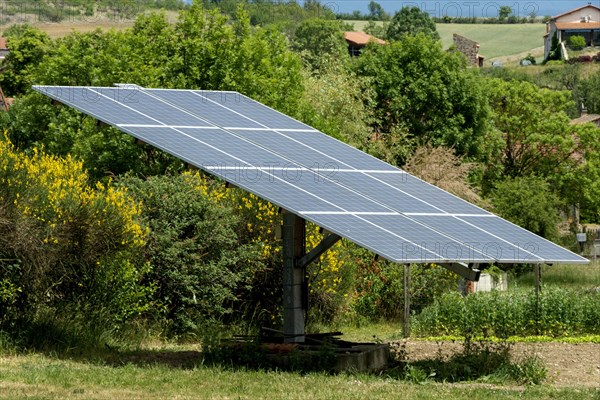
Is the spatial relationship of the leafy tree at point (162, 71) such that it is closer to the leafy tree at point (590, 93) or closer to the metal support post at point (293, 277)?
the metal support post at point (293, 277)

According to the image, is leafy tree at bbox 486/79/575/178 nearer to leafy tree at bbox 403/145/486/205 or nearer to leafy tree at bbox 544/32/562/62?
leafy tree at bbox 403/145/486/205

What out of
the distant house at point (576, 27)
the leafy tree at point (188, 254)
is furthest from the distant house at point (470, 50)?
the leafy tree at point (188, 254)

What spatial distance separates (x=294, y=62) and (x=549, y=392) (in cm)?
3276

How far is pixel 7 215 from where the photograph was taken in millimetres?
21875

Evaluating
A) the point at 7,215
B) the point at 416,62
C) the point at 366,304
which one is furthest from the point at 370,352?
the point at 416,62

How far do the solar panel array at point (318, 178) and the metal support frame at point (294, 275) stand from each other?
904mm

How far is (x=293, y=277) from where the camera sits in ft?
68.7

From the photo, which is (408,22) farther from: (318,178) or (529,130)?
(318,178)

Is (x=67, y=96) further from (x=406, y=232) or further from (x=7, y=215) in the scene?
(x=406, y=232)

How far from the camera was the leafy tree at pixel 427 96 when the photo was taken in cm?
6575

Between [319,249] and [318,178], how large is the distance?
1.24 metres

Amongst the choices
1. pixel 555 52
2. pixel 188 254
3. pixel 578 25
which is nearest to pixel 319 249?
pixel 188 254

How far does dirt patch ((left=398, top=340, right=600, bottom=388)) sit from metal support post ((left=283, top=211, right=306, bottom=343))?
2259mm

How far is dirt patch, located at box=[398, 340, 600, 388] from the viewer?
20562mm
